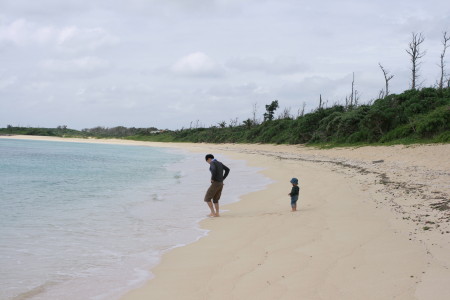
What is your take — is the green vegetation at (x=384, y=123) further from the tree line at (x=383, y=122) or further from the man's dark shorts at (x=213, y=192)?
the man's dark shorts at (x=213, y=192)

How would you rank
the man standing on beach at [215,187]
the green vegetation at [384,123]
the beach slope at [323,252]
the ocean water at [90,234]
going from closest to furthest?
the beach slope at [323,252] → the ocean water at [90,234] → the man standing on beach at [215,187] → the green vegetation at [384,123]

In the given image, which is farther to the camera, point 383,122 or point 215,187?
point 383,122

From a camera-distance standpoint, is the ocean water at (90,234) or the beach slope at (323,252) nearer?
the beach slope at (323,252)

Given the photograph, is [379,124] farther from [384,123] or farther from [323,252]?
[323,252]

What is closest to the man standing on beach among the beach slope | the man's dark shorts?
the man's dark shorts

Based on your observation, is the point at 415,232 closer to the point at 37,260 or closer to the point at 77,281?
the point at 77,281

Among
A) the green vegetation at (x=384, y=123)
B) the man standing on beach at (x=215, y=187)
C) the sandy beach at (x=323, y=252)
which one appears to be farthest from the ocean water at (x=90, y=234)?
the green vegetation at (x=384, y=123)

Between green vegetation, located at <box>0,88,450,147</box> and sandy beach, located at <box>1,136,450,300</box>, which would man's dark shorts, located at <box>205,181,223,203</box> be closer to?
sandy beach, located at <box>1,136,450,300</box>

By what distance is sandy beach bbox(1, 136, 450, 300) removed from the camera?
413 cm

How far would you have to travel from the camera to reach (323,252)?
17.8 feet

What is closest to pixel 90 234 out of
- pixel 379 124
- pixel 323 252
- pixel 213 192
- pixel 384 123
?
→ pixel 213 192

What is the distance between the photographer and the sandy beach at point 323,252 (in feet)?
13.6

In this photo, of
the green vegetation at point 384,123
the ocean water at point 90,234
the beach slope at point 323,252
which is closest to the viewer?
the beach slope at point 323,252

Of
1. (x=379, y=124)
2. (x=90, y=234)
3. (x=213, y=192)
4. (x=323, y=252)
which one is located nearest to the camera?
(x=323, y=252)
